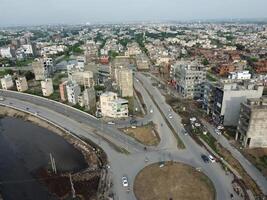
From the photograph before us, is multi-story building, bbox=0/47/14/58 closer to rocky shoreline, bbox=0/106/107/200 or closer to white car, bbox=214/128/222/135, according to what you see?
rocky shoreline, bbox=0/106/107/200

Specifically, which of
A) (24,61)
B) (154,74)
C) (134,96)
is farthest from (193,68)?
(24,61)

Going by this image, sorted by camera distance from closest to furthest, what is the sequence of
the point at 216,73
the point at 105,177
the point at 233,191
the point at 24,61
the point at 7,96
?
the point at 233,191 < the point at 105,177 < the point at 7,96 < the point at 216,73 < the point at 24,61

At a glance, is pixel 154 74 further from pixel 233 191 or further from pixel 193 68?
pixel 233 191

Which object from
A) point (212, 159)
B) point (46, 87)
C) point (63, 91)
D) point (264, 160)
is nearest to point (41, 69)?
point (46, 87)

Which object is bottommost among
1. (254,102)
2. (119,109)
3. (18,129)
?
(18,129)

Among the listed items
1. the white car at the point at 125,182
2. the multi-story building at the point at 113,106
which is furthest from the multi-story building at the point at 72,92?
the white car at the point at 125,182

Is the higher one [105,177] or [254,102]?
[254,102]
